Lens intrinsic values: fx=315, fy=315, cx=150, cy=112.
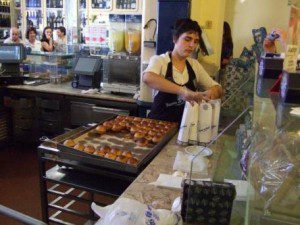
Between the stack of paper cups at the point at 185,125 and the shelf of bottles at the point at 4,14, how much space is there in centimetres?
560

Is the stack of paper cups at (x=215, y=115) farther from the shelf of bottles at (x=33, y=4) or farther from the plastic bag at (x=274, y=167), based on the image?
the shelf of bottles at (x=33, y=4)

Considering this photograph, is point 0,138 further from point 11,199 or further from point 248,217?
point 248,217

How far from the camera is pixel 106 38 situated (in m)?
4.61

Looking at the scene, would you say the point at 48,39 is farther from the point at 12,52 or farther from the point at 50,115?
the point at 50,115

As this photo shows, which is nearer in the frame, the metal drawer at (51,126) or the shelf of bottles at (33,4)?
the metal drawer at (51,126)

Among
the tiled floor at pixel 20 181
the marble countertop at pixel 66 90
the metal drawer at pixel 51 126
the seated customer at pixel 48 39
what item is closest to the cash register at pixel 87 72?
the marble countertop at pixel 66 90

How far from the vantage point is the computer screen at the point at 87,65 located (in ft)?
12.4

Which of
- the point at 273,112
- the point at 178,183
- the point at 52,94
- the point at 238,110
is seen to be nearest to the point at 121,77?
the point at 52,94

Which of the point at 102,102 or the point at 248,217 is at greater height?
the point at 248,217

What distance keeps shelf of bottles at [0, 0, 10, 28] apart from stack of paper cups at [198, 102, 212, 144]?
18.6 feet

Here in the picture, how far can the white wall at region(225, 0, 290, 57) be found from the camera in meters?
3.60

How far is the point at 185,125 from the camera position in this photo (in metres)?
1.87

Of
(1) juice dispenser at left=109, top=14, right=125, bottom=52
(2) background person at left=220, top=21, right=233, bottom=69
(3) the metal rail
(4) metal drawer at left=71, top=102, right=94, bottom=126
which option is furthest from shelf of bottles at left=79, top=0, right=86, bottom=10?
(3) the metal rail

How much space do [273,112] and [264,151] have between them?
15 cm
